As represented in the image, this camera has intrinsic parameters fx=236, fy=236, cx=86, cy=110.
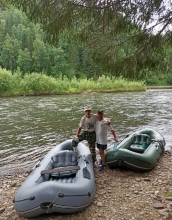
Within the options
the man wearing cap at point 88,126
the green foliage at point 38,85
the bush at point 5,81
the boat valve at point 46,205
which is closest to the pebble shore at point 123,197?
the boat valve at point 46,205

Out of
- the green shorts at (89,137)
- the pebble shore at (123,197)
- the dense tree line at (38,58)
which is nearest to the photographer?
the pebble shore at (123,197)

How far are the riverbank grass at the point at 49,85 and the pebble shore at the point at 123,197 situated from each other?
26584 mm

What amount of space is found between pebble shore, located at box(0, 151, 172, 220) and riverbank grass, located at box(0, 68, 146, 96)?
87.2 ft

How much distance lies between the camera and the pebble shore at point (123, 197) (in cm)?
361

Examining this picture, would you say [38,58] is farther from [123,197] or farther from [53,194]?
[53,194]

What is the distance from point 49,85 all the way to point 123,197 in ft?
99.0

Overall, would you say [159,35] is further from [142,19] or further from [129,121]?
[129,121]

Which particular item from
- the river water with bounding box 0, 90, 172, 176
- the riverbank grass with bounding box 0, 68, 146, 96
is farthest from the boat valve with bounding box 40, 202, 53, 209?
the riverbank grass with bounding box 0, 68, 146, 96

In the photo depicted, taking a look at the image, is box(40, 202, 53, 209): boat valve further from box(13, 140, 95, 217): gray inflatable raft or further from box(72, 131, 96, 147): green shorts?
box(72, 131, 96, 147): green shorts

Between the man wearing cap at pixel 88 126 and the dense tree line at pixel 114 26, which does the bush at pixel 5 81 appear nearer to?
the man wearing cap at pixel 88 126

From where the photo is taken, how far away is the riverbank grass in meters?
32.4

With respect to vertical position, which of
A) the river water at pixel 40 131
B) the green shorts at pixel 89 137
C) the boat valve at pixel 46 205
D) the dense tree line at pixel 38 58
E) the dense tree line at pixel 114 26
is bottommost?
the river water at pixel 40 131

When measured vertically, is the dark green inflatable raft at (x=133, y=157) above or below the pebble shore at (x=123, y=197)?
above

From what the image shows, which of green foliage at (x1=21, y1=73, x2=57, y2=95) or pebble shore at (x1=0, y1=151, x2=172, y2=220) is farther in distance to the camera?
green foliage at (x1=21, y1=73, x2=57, y2=95)
